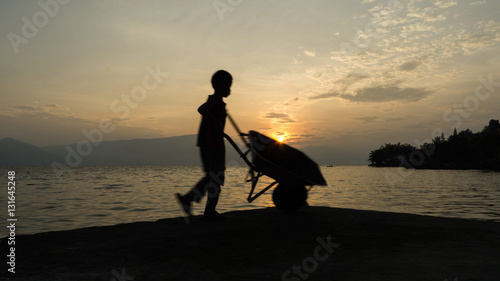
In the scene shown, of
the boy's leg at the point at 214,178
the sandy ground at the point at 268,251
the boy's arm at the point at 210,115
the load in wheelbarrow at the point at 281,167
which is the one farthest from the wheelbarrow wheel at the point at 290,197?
the boy's arm at the point at 210,115

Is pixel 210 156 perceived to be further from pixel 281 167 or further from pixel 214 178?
pixel 281 167

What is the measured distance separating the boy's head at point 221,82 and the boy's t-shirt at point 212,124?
0.15 m

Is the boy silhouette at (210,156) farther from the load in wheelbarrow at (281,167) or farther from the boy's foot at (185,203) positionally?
the load in wheelbarrow at (281,167)

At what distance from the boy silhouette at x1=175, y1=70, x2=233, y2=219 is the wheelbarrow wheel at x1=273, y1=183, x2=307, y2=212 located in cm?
135

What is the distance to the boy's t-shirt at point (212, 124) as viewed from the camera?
573 cm

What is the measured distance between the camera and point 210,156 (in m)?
5.80

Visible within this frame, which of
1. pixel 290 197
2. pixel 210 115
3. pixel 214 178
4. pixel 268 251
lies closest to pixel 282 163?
pixel 290 197

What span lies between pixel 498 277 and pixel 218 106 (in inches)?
170

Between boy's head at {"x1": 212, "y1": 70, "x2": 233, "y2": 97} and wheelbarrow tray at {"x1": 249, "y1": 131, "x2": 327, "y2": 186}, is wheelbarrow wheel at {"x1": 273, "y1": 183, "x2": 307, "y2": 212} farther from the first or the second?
boy's head at {"x1": 212, "y1": 70, "x2": 233, "y2": 97}

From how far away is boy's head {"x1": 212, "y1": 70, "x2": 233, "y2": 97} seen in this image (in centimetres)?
608

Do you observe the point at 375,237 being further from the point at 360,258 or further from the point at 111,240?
the point at 111,240

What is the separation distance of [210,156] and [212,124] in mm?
524

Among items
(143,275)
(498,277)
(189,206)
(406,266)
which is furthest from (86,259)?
(498,277)

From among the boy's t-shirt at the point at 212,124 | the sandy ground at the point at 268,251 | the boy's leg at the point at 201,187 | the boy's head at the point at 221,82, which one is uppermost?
the boy's head at the point at 221,82
